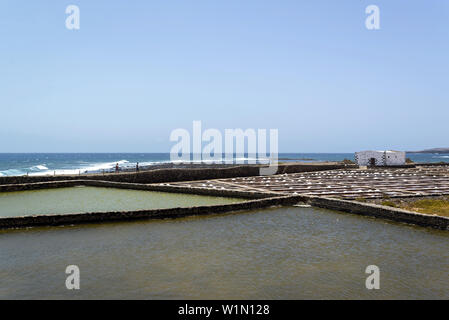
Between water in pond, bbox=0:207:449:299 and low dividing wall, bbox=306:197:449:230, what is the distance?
47 centimetres

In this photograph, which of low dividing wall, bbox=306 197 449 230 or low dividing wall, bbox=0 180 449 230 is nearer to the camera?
low dividing wall, bbox=306 197 449 230

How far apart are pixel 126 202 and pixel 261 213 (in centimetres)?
732

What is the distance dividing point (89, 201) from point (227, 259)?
38.8 ft

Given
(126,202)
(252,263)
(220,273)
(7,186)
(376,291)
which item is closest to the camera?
(376,291)

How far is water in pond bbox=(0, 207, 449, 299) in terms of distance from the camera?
7.23 metres

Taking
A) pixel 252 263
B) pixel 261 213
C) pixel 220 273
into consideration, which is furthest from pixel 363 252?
pixel 261 213

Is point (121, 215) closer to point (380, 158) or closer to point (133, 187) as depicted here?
point (133, 187)

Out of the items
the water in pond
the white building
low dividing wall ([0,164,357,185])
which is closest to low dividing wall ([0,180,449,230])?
the water in pond

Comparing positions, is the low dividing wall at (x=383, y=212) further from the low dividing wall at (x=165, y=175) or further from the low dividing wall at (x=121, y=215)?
the low dividing wall at (x=165, y=175)

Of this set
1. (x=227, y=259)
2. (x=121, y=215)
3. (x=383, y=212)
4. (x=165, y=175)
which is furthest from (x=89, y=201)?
(x=383, y=212)

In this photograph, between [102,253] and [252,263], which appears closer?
[252,263]

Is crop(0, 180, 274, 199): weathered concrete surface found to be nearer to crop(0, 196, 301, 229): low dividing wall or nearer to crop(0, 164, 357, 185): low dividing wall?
crop(0, 164, 357, 185): low dividing wall
